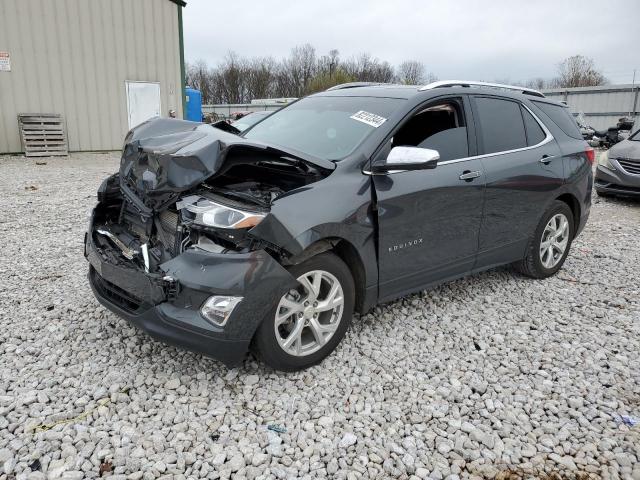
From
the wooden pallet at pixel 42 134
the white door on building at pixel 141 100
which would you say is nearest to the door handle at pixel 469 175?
the wooden pallet at pixel 42 134

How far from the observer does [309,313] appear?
3.03 meters

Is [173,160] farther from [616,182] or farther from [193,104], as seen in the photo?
[193,104]

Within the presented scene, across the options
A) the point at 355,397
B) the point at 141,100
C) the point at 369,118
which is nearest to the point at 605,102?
the point at 141,100

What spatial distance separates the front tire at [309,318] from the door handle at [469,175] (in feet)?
4.21

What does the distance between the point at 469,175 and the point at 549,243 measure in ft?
5.23

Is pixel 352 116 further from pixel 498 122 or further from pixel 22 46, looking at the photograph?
pixel 22 46

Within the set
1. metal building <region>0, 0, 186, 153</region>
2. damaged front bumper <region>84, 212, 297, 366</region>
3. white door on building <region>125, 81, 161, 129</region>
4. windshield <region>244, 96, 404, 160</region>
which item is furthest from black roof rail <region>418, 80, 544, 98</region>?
metal building <region>0, 0, 186, 153</region>

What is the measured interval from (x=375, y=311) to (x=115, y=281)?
198 cm

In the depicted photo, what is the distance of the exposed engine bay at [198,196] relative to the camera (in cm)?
277

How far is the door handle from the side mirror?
66 centimetres

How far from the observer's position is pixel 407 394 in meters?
2.98

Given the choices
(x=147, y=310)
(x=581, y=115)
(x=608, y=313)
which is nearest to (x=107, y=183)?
(x=147, y=310)

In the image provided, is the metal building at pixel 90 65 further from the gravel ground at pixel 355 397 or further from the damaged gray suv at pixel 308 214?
the damaged gray suv at pixel 308 214

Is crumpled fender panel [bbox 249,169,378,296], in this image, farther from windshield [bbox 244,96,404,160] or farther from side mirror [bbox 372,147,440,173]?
windshield [bbox 244,96,404,160]
